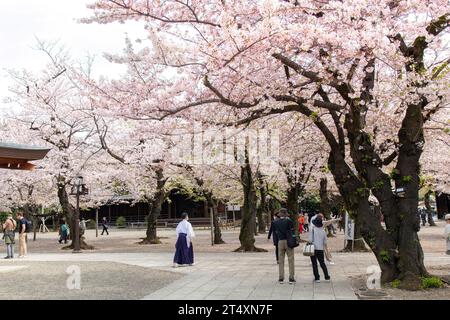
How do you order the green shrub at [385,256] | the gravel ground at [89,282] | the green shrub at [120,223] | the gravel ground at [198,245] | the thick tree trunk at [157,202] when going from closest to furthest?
the gravel ground at [89,282]
the green shrub at [385,256]
the gravel ground at [198,245]
the thick tree trunk at [157,202]
the green shrub at [120,223]

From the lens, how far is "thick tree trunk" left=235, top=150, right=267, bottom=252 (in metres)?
21.6

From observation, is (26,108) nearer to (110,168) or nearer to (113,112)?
(110,168)

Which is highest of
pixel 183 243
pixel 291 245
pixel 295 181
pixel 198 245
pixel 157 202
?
pixel 295 181

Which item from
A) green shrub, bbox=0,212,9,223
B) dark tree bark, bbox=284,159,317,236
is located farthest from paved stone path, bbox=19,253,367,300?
green shrub, bbox=0,212,9,223

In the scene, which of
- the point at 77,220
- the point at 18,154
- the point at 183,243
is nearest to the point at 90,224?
the point at 77,220

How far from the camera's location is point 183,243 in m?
15.1

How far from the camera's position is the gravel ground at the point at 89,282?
384 inches

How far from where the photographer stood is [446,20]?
10.8 metres

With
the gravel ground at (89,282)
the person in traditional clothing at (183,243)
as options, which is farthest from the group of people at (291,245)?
the person in traditional clothing at (183,243)

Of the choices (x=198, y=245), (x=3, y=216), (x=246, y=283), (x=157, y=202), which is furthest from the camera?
(x=3, y=216)

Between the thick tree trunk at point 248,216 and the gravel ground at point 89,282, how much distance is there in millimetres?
7479

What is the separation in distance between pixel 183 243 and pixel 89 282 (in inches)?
160

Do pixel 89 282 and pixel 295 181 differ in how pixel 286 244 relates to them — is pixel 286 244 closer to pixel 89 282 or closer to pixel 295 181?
pixel 89 282

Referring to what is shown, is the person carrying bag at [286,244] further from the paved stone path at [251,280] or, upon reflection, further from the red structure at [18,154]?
the red structure at [18,154]
